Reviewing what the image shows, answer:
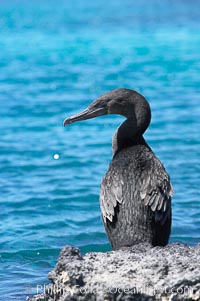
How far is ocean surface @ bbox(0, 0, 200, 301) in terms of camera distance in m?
9.46

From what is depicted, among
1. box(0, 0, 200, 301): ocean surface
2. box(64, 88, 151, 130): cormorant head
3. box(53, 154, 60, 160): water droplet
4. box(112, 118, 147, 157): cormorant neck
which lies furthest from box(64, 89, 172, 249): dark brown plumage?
box(53, 154, 60, 160): water droplet

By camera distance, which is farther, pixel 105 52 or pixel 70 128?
pixel 105 52

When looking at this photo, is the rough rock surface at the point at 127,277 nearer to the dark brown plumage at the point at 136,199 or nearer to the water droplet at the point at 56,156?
the dark brown plumage at the point at 136,199

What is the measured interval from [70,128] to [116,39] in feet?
53.4

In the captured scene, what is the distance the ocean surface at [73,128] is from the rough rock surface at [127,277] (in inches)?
93.8

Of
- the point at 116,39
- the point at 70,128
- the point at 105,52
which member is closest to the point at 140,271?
the point at 70,128

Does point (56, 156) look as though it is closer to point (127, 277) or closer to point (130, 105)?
point (130, 105)

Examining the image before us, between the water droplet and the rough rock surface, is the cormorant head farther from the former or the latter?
the water droplet

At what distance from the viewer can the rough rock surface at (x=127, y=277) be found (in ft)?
16.2

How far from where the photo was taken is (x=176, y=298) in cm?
493

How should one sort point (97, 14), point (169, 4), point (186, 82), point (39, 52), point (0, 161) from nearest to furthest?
1. point (0, 161)
2. point (186, 82)
3. point (39, 52)
4. point (97, 14)
5. point (169, 4)

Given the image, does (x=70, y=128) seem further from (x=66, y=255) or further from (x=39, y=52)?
(x=39, y=52)

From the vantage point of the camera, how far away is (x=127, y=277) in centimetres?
504

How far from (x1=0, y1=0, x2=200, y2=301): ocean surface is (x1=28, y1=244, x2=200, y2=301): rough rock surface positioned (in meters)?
2.38
